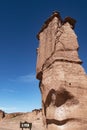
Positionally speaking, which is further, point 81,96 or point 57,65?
point 57,65

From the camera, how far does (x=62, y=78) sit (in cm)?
1304

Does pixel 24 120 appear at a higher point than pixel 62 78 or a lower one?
lower

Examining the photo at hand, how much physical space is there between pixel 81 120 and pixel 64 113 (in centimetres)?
98

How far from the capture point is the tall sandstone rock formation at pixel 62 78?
12.4m

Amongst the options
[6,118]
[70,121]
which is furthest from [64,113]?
[6,118]

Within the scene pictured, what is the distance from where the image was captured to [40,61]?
16.8 meters

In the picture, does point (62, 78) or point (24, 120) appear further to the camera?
point (24, 120)

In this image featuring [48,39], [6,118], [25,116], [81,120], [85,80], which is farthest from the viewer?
[6,118]

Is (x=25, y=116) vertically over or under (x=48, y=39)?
under

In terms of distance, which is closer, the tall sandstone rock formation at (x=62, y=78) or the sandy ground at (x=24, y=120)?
the tall sandstone rock formation at (x=62, y=78)

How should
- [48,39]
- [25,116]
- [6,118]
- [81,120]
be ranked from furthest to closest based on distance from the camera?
[6,118] < [25,116] < [48,39] < [81,120]

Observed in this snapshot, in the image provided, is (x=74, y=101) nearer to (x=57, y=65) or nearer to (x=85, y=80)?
(x=85, y=80)

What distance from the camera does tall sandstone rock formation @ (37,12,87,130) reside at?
40.7ft

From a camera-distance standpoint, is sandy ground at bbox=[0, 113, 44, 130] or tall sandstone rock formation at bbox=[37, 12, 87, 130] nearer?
tall sandstone rock formation at bbox=[37, 12, 87, 130]
